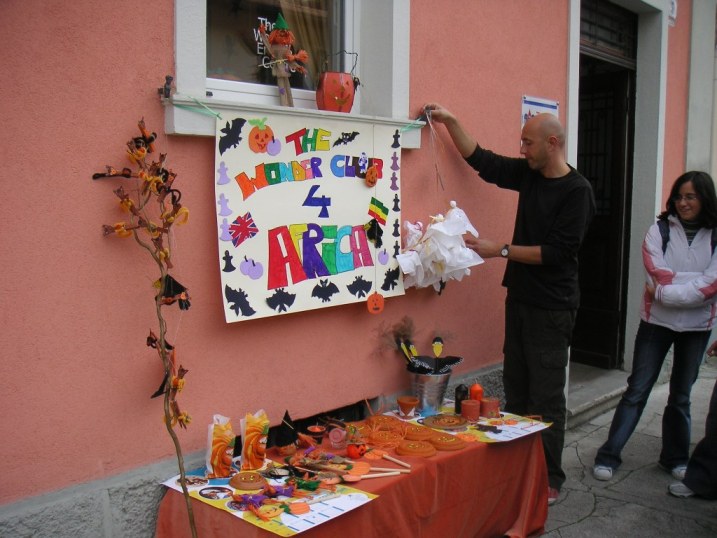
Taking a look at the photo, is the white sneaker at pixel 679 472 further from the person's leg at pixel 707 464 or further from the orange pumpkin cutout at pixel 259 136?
the orange pumpkin cutout at pixel 259 136

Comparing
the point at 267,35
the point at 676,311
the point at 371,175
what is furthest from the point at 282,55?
the point at 676,311

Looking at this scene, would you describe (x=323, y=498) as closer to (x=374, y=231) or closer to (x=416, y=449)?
(x=416, y=449)

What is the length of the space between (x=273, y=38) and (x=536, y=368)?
2.23 m

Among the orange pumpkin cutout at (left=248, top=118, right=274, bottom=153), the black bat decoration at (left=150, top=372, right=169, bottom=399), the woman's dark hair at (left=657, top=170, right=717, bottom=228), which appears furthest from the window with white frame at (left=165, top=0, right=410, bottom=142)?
the woman's dark hair at (left=657, top=170, right=717, bottom=228)

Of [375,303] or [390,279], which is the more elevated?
[390,279]

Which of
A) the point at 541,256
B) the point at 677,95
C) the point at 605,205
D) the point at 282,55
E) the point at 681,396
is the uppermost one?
the point at 677,95

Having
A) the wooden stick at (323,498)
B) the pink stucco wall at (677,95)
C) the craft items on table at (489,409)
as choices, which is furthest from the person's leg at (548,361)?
the pink stucco wall at (677,95)

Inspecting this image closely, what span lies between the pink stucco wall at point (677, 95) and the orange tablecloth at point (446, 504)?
377 cm

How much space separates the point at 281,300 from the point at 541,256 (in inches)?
59.2

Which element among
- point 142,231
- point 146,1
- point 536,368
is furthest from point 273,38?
point 536,368

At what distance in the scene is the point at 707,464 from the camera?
4.16 metres

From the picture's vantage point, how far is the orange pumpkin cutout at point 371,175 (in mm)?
3486

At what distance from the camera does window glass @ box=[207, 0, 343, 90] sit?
320cm

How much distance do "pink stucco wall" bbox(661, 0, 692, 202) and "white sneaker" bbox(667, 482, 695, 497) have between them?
2982 mm
